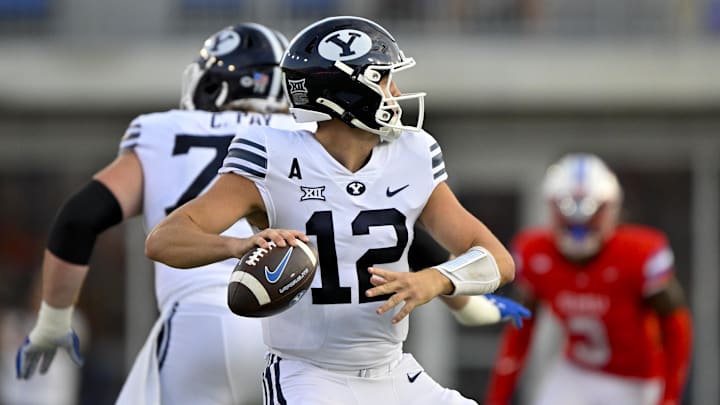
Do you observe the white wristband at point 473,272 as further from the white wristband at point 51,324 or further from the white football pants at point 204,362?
the white wristband at point 51,324

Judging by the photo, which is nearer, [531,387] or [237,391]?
[237,391]

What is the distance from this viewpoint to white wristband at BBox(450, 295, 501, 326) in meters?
5.29

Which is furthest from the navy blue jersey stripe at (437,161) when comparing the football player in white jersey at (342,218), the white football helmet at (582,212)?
the white football helmet at (582,212)

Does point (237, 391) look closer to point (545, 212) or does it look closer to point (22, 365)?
point (22, 365)

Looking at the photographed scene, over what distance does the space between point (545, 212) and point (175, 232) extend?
946 cm

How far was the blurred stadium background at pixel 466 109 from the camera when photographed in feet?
42.7

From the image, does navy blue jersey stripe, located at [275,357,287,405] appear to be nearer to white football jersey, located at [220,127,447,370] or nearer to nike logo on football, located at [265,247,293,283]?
white football jersey, located at [220,127,447,370]

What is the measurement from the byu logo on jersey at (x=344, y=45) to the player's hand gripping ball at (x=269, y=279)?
689 mm

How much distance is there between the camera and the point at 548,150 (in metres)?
13.6

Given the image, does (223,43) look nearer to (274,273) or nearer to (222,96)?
(222,96)

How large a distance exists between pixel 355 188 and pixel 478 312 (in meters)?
1.09

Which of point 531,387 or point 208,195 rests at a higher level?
point 208,195

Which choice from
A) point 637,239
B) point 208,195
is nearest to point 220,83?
point 208,195

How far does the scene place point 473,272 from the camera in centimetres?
436
